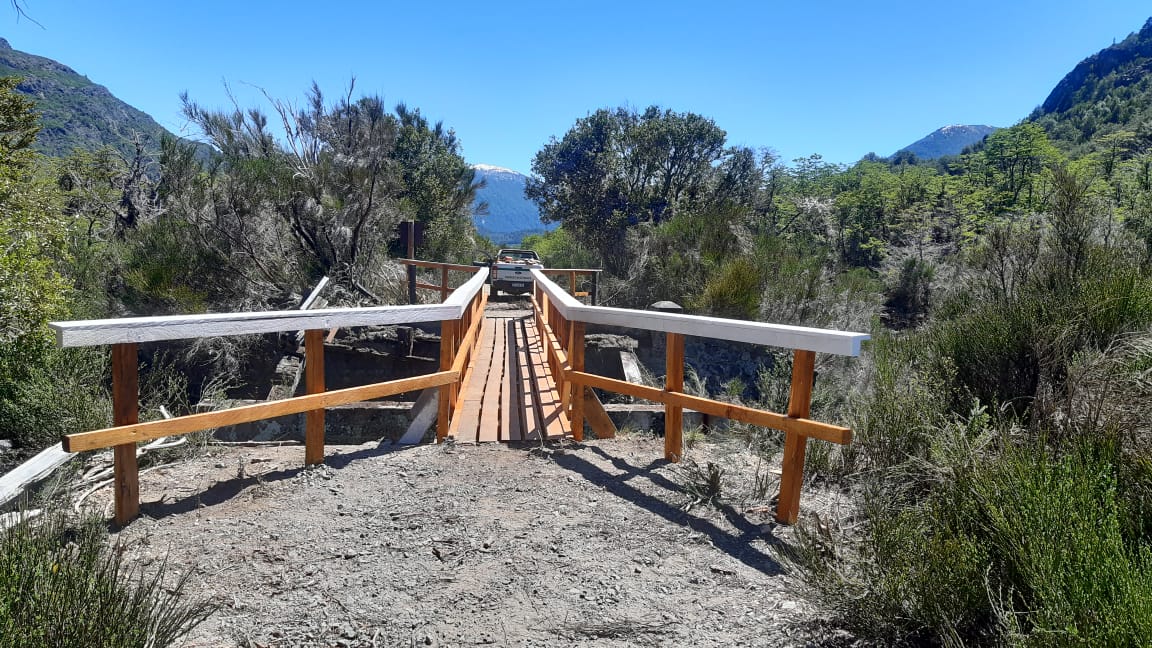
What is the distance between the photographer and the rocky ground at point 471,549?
8.77 feet

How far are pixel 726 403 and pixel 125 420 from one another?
135 inches

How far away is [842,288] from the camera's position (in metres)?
14.8

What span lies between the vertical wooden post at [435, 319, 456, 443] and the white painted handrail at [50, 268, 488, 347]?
16cm

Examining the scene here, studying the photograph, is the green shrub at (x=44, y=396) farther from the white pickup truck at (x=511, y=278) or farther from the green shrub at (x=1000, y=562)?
the white pickup truck at (x=511, y=278)

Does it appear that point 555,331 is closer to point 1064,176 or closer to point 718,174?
point 1064,176

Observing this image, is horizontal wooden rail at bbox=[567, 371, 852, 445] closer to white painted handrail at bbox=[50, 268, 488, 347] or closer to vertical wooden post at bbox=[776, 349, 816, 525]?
vertical wooden post at bbox=[776, 349, 816, 525]

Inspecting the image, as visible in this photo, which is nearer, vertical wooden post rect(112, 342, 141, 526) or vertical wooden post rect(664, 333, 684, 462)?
vertical wooden post rect(112, 342, 141, 526)

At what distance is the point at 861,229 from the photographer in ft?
86.5

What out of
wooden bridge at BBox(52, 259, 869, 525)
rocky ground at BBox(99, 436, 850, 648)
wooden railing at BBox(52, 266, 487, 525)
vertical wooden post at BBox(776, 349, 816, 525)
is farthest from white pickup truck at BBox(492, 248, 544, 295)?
vertical wooden post at BBox(776, 349, 816, 525)

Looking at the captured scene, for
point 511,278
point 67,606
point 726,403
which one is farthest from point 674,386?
point 511,278

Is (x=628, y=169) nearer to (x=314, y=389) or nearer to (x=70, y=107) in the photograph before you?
(x=314, y=389)

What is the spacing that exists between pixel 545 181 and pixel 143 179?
611 inches

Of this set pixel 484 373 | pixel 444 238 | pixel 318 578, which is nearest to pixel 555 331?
pixel 484 373

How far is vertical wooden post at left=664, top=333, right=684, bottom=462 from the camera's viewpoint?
4.46 meters
